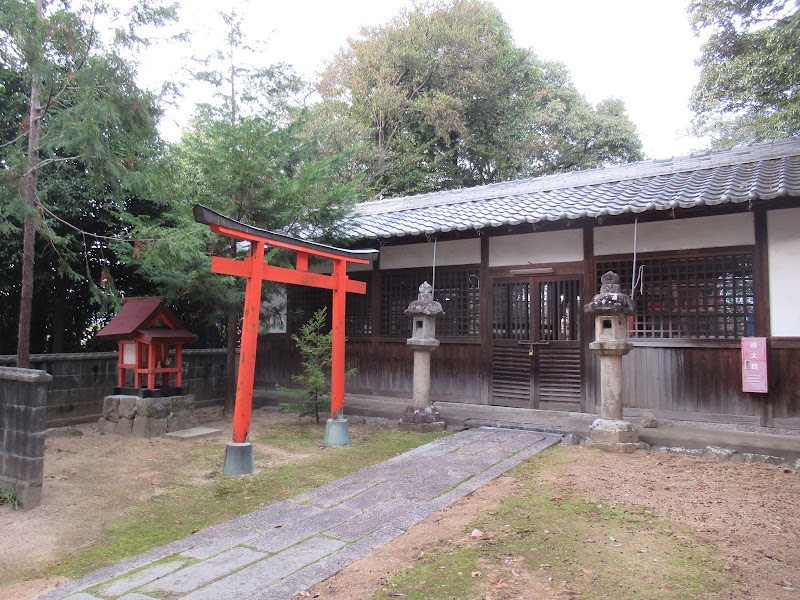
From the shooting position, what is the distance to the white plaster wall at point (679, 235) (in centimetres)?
785

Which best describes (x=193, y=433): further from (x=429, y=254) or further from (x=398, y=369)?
(x=429, y=254)

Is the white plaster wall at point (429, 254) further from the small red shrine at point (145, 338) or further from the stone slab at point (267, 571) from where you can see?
the stone slab at point (267, 571)

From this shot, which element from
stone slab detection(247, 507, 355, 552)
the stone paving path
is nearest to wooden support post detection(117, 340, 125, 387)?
the stone paving path

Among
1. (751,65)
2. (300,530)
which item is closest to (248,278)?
(300,530)

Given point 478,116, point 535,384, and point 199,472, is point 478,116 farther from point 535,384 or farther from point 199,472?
point 199,472

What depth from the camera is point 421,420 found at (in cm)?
848

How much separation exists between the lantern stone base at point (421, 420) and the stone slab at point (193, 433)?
2.96 meters

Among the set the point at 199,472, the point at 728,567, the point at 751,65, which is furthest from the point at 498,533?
the point at 751,65

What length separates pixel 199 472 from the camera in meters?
6.39

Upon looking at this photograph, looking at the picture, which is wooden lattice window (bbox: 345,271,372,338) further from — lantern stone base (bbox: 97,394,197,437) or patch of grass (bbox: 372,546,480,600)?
patch of grass (bbox: 372,546,480,600)

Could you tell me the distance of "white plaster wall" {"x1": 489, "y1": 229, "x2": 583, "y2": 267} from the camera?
9.19 metres

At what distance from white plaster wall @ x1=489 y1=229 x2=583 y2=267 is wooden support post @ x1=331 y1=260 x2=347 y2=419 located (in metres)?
3.15

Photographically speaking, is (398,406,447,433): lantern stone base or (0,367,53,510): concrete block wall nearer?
(0,367,53,510): concrete block wall

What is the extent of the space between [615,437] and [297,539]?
14.9 ft
